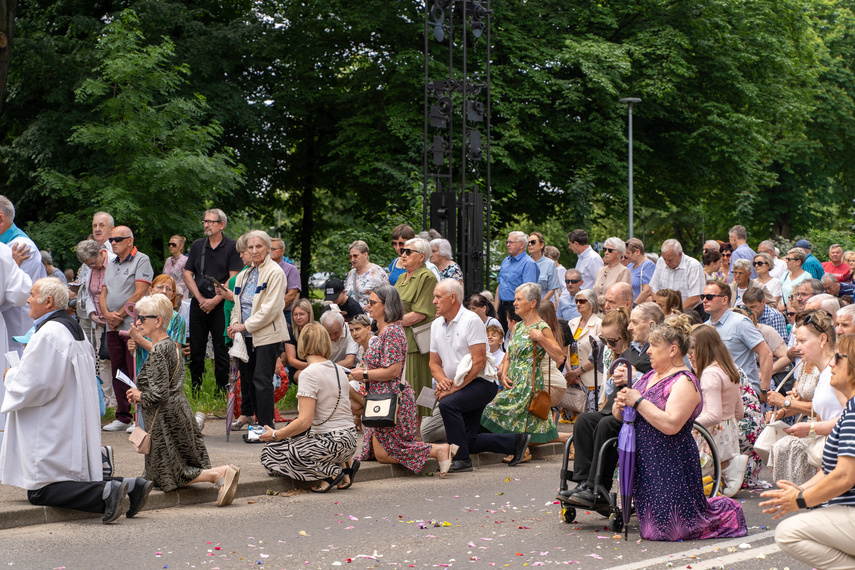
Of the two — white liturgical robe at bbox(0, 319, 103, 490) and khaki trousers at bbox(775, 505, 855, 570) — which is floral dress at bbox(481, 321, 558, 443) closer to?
white liturgical robe at bbox(0, 319, 103, 490)

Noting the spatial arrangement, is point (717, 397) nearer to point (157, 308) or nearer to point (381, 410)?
point (381, 410)

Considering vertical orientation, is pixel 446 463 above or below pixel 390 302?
below

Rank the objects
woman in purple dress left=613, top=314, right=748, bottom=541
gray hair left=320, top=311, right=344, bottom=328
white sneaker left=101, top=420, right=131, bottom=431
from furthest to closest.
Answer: white sneaker left=101, top=420, right=131, bottom=431
gray hair left=320, top=311, right=344, bottom=328
woman in purple dress left=613, top=314, right=748, bottom=541

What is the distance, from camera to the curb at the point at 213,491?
728 centimetres

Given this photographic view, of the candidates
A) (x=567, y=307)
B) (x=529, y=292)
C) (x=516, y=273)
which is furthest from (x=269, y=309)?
(x=567, y=307)

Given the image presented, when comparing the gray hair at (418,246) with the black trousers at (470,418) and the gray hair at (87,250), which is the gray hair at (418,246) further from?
the gray hair at (87,250)

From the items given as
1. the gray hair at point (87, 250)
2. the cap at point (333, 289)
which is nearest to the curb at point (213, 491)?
the cap at point (333, 289)

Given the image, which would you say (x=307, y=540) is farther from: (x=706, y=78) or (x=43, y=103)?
(x=706, y=78)

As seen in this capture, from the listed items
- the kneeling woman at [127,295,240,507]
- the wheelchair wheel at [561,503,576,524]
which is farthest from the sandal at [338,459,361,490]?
the wheelchair wheel at [561,503,576,524]

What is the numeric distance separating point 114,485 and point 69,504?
35 centimetres

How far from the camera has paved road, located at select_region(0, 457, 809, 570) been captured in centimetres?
623

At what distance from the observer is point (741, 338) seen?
9.44 meters

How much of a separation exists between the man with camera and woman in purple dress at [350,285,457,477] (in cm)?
309

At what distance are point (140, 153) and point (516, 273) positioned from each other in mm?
7525
